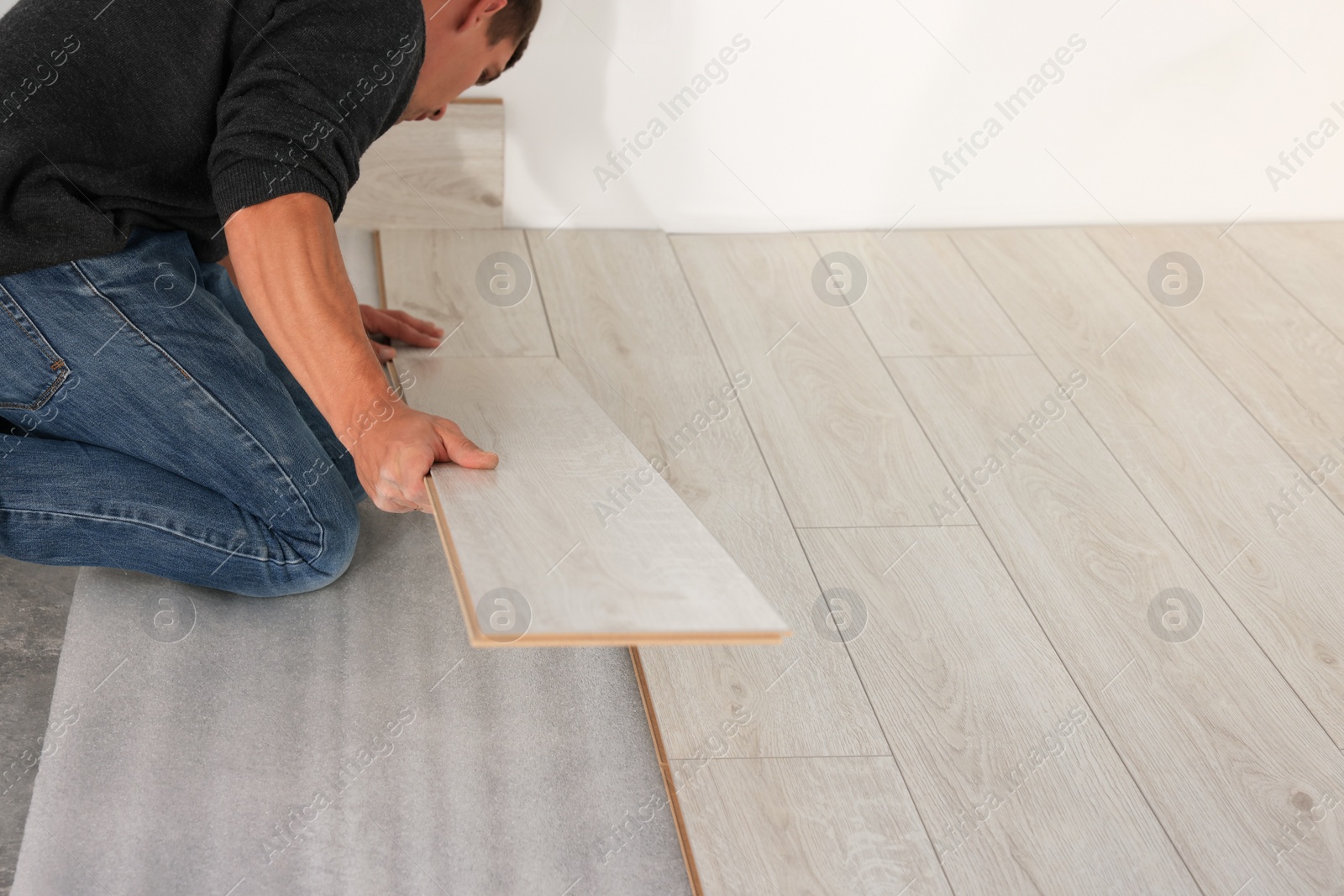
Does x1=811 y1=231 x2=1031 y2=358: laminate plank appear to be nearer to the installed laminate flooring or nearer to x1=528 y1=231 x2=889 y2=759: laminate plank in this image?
the installed laminate flooring

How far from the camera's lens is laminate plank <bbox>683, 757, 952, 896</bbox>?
115 centimetres

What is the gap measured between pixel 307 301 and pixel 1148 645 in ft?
3.79

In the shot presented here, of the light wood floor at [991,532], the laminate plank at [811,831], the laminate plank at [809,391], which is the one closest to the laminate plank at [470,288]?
the light wood floor at [991,532]

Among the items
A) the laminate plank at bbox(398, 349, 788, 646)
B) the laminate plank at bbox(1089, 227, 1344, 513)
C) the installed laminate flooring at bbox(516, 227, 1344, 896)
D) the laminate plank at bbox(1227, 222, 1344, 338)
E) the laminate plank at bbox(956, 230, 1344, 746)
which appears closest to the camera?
the laminate plank at bbox(398, 349, 788, 646)

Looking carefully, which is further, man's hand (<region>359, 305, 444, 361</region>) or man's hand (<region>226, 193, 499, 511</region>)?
man's hand (<region>359, 305, 444, 361</region>)

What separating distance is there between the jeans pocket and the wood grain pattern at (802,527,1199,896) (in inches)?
39.3

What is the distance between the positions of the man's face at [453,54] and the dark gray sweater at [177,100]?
0.09m

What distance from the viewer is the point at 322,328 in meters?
1.13

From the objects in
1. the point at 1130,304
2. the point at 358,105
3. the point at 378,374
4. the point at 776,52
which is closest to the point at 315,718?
the point at 378,374

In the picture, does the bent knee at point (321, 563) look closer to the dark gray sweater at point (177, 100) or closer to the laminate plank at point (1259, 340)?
the dark gray sweater at point (177, 100)

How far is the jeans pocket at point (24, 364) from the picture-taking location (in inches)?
48.2

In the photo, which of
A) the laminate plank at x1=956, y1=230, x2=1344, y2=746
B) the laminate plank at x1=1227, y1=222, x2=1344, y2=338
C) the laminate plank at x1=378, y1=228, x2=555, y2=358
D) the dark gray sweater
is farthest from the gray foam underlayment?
the laminate plank at x1=1227, y1=222, x2=1344, y2=338

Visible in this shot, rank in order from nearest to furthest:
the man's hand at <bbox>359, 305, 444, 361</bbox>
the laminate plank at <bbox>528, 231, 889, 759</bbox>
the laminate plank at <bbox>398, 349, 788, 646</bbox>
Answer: the laminate plank at <bbox>398, 349, 788, 646</bbox>
the laminate plank at <bbox>528, 231, 889, 759</bbox>
the man's hand at <bbox>359, 305, 444, 361</bbox>

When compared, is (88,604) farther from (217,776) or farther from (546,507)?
(546,507)
